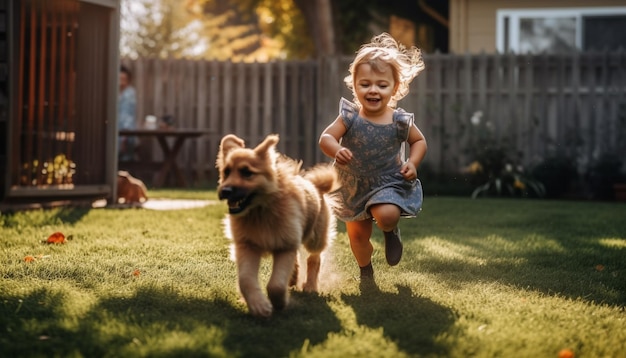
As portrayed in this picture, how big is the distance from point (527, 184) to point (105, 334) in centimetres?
948

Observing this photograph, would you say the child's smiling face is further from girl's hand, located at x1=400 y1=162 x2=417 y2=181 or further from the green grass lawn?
the green grass lawn

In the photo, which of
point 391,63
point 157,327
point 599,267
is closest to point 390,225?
point 391,63

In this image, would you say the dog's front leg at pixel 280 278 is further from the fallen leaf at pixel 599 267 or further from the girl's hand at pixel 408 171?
the fallen leaf at pixel 599 267

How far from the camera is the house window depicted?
15320 mm

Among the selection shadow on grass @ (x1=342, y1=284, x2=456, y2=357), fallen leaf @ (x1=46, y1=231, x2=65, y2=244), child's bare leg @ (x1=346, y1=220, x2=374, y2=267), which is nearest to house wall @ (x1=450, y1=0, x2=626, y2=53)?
fallen leaf @ (x1=46, y1=231, x2=65, y2=244)

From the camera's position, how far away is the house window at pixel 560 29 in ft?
50.3

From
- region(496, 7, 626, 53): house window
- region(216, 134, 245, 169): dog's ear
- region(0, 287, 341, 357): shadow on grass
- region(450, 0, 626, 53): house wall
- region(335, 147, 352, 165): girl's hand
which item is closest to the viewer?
region(0, 287, 341, 357): shadow on grass

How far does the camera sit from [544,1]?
15477 mm

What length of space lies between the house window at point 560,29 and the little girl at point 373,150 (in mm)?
11231

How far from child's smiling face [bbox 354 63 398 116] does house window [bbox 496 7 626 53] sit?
1127cm

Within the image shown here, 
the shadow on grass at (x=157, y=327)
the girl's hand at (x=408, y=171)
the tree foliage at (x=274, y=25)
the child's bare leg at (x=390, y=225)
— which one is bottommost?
the shadow on grass at (x=157, y=327)

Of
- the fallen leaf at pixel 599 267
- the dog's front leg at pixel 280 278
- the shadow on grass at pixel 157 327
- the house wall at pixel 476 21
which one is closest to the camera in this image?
the shadow on grass at pixel 157 327

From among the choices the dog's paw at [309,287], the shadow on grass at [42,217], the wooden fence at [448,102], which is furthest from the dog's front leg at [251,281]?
the wooden fence at [448,102]

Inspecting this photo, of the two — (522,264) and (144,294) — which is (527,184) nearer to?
(522,264)
